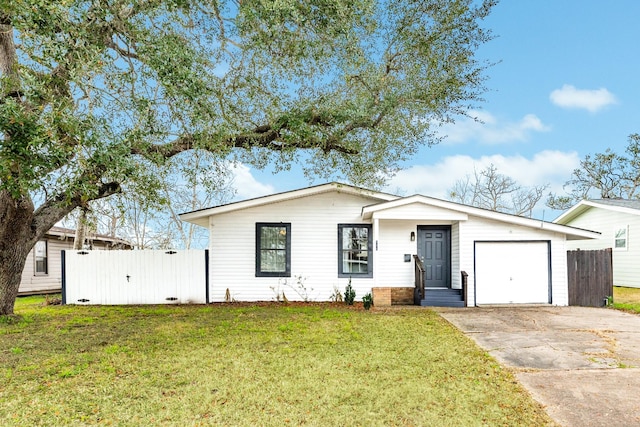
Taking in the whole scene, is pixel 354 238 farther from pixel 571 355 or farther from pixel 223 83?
pixel 571 355

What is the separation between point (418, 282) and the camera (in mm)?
11516

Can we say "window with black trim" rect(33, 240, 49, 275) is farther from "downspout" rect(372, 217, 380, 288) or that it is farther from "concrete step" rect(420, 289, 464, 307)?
"concrete step" rect(420, 289, 464, 307)

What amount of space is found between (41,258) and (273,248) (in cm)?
1122

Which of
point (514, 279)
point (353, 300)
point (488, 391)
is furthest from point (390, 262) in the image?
point (488, 391)

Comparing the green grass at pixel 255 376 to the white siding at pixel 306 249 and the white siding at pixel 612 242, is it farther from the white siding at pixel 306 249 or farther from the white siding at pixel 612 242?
the white siding at pixel 612 242

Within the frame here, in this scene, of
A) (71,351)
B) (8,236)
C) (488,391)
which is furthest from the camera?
(8,236)

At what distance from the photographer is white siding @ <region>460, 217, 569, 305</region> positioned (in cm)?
1137

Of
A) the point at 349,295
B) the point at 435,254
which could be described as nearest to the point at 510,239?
the point at 435,254

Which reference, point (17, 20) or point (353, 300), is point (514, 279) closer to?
point (353, 300)

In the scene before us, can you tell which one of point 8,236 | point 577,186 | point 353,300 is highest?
point 577,186

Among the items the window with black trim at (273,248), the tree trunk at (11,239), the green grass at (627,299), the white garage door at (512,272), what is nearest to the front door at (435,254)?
the white garage door at (512,272)

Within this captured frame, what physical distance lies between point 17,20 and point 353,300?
9.44 m

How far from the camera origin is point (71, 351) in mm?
6207

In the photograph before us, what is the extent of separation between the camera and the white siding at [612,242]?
50.1 feet
